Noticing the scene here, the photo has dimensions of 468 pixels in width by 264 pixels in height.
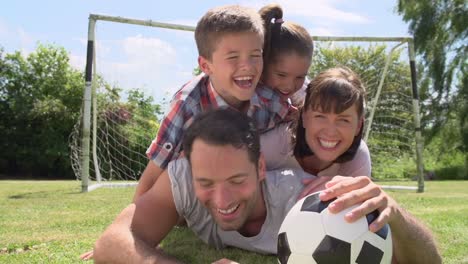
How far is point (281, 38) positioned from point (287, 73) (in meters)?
0.27

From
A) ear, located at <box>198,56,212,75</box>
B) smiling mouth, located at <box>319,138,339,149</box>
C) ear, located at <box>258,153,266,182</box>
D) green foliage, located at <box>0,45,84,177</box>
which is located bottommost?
green foliage, located at <box>0,45,84,177</box>

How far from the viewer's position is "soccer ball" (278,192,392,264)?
90.4 inches

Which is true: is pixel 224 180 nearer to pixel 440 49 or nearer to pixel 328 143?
pixel 328 143

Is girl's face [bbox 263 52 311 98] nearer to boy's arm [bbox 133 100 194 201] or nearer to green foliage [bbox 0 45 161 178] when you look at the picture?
boy's arm [bbox 133 100 194 201]

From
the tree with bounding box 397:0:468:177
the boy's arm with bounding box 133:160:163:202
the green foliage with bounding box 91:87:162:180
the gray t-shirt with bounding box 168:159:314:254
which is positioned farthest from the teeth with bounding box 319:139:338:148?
the tree with bounding box 397:0:468:177

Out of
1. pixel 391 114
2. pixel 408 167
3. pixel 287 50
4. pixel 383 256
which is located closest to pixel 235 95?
pixel 287 50

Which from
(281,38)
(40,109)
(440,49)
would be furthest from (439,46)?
(281,38)

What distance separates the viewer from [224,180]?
2734 mm

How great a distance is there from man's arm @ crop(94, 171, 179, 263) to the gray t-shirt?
0.22 feet

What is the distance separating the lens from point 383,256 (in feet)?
7.79

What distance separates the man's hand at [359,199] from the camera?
235 cm

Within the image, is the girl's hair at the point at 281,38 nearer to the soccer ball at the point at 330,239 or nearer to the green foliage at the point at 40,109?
the soccer ball at the point at 330,239

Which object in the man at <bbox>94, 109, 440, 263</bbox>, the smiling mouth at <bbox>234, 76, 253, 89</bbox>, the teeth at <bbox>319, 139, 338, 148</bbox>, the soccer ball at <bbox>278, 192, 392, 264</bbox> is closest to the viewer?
the soccer ball at <bbox>278, 192, 392, 264</bbox>

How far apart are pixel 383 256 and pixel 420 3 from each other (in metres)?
26.7
